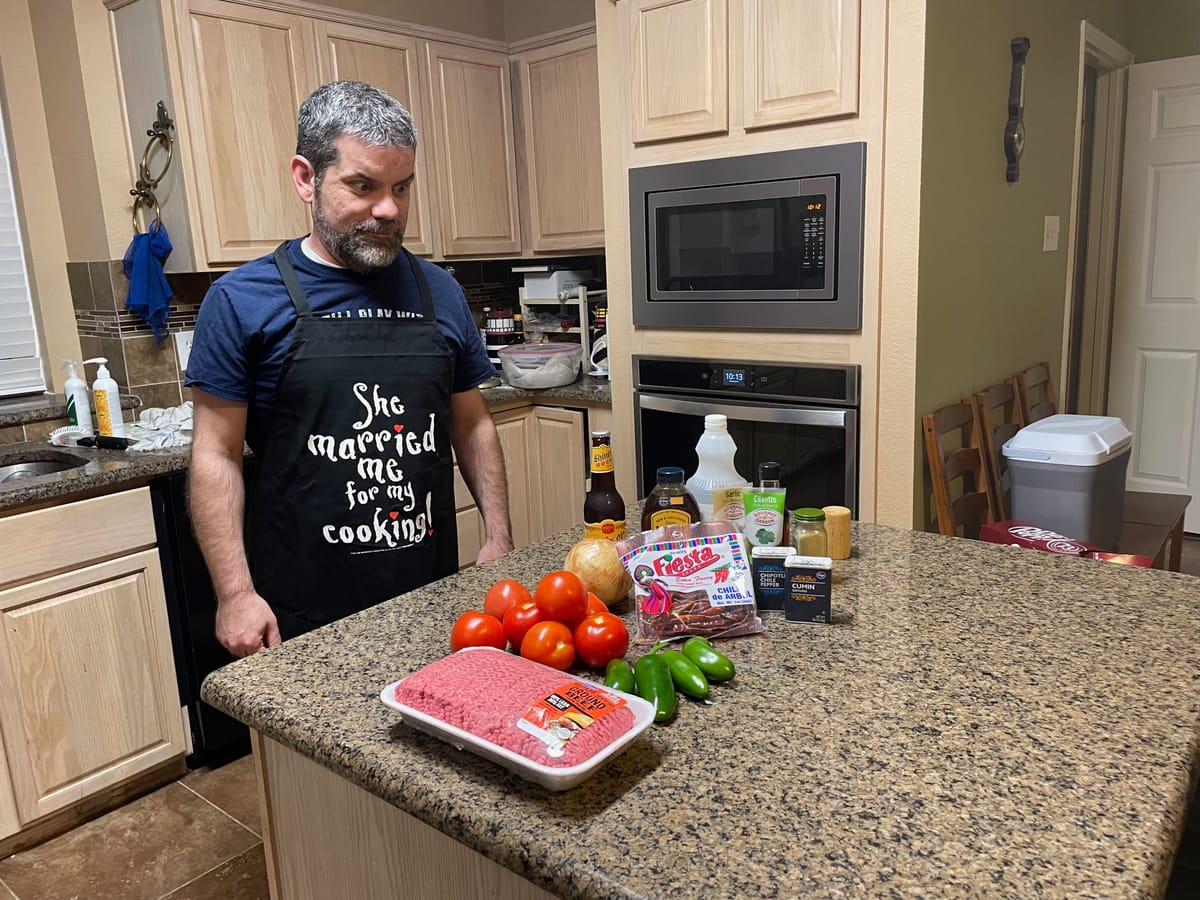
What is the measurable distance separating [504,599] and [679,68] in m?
2.00

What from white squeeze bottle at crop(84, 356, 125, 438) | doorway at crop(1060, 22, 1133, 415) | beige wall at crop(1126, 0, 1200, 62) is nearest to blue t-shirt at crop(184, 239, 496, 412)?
white squeeze bottle at crop(84, 356, 125, 438)

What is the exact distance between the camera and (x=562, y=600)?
1.09 metres

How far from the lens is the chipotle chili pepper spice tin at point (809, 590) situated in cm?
118

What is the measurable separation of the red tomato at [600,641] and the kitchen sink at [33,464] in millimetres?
2029

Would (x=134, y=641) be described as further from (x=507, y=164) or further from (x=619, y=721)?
(x=507, y=164)

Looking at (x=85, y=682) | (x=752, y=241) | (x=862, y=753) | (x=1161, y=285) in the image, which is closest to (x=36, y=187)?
(x=85, y=682)

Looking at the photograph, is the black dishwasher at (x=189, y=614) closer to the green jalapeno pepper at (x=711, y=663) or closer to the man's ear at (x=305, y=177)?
the man's ear at (x=305, y=177)

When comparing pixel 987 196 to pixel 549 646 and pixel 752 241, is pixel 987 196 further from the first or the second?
pixel 549 646

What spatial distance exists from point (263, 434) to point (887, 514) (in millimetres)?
1682

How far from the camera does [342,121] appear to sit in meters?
1.49

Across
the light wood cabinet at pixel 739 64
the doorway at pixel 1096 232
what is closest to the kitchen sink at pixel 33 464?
the light wood cabinet at pixel 739 64

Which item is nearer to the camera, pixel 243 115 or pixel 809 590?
pixel 809 590

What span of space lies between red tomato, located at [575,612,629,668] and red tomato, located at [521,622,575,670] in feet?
0.05

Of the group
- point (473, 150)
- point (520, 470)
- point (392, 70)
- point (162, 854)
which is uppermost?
point (392, 70)
